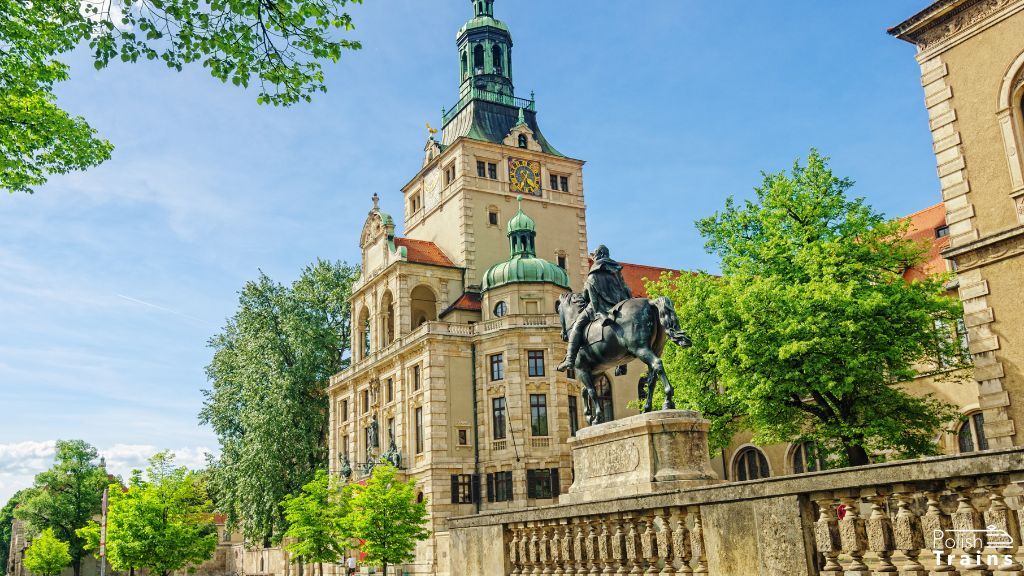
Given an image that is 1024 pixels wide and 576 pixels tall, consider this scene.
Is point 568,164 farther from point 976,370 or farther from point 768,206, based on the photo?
point 976,370

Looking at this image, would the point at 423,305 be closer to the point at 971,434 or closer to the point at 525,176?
the point at 525,176

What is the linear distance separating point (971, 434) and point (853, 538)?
95.2 ft

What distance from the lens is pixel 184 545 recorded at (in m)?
49.1

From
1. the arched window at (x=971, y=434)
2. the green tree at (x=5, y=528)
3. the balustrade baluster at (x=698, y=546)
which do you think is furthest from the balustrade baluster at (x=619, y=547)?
the green tree at (x=5, y=528)

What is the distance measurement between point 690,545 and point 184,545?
153 ft

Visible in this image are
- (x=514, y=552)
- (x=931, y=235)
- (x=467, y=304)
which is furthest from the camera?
(x=467, y=304)

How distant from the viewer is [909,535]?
659 cm

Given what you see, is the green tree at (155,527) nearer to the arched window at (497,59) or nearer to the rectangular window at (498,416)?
the rectangular window at (498,416)

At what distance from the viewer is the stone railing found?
20.5ft

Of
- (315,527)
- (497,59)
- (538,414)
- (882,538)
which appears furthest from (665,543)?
(497,59)

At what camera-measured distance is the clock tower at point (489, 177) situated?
53719 mm

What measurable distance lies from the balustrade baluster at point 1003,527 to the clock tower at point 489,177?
46399 mm

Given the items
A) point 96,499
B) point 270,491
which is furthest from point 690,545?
point 96,499

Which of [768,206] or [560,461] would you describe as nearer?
[768,206]
